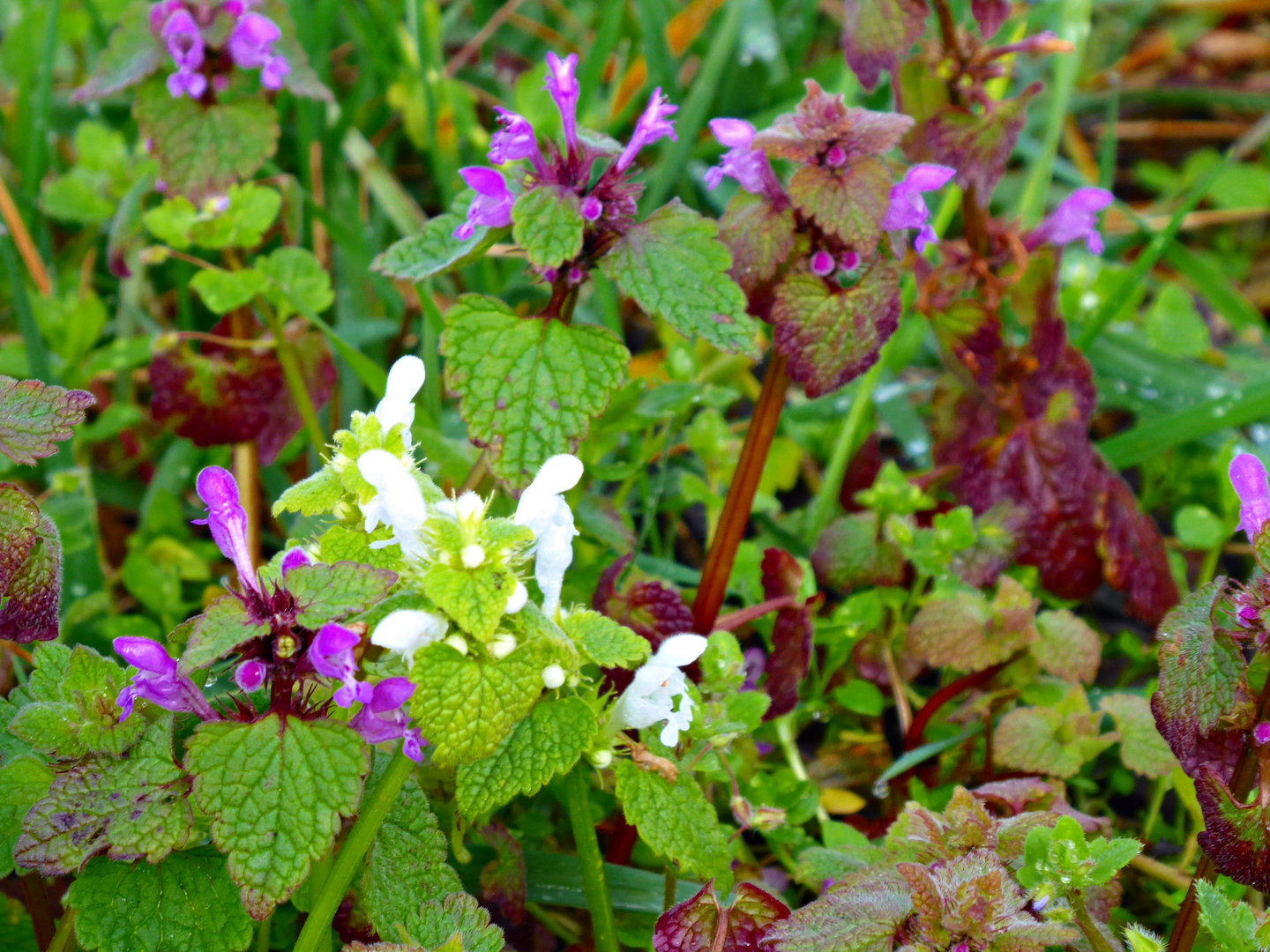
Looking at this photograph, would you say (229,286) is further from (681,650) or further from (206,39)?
(681,650)

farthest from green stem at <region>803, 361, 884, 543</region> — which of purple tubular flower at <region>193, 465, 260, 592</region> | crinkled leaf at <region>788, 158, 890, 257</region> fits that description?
purple tubular flower at <region>193, 465, 260, 592</region>

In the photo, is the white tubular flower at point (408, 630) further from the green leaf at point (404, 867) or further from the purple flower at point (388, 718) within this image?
the green leaf at point (404, 867)

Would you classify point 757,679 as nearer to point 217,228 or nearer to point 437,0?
point 217,228

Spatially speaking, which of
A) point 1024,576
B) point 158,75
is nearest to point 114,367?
point 158,75

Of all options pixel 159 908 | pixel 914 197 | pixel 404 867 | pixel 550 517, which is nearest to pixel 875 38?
pixel 914 197

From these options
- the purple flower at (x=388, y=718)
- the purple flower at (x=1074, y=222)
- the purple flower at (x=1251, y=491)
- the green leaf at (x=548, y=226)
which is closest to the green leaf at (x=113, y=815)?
the purple flower at (x=388, y=718)
